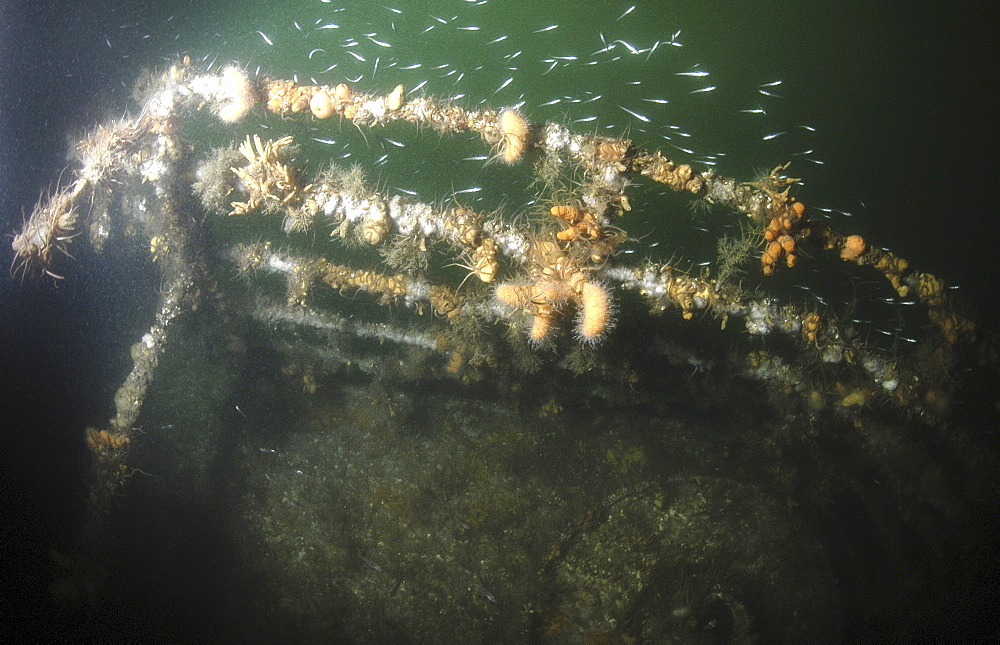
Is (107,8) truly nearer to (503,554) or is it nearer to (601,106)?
(601,106)

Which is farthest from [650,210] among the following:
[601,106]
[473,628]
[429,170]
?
[473,628]

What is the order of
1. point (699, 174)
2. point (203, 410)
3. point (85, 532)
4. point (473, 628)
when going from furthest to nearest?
point (203, 410) < point (85, 532) < point (473, 628) < point (699, 174)

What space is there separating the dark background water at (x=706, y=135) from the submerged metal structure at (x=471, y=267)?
542 mm

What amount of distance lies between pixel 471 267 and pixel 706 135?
2790 millimetres

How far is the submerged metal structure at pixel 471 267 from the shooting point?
10.2 feet

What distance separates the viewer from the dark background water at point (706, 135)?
12.2ft

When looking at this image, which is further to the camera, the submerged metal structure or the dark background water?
the dark background water

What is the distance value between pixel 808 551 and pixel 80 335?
30.0ft

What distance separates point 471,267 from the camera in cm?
317

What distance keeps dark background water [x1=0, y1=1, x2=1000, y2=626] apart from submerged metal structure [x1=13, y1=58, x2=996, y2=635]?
0.54m

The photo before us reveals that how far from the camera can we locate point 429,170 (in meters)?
3.60

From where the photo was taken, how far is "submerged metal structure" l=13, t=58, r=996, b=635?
3.12 metres

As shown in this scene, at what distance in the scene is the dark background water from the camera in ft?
12.2

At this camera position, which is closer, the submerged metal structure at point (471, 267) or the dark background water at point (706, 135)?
the submerged metal structure at point (471, 267)
